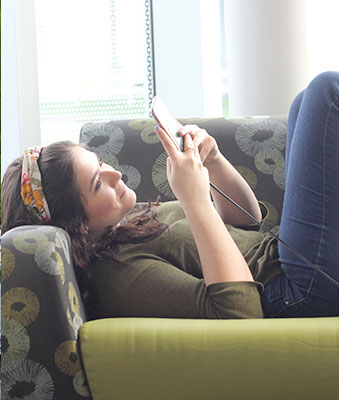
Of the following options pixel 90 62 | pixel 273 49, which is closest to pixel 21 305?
pixel 273 49

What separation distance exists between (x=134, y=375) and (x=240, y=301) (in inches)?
9.3

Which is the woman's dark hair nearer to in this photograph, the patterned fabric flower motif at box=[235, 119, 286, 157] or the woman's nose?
the woman's nose

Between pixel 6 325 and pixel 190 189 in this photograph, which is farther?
pixel 190 189

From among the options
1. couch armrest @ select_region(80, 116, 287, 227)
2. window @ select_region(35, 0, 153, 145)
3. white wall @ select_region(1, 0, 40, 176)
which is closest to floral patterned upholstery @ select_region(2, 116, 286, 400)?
couch armrest @ select_region(80, 116, 287, 227)

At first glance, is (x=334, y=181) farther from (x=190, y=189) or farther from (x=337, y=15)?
(x=337, y=15)

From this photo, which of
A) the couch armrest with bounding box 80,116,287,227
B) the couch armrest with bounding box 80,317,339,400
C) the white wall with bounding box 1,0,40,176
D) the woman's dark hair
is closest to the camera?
the couch armrest with bounding box 80,317,339,400

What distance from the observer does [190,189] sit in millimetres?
1170

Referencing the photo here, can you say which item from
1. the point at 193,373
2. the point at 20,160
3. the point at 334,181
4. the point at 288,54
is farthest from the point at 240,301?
the point at 288,54

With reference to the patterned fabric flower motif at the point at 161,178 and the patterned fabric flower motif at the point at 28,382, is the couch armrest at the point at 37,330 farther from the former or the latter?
the patterned fabric flower motif at the point at 161,178

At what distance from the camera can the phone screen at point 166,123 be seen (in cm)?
116

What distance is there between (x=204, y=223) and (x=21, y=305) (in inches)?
14.3

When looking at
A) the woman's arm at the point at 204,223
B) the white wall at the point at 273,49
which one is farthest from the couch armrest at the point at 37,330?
the white wall at the point at 273,49

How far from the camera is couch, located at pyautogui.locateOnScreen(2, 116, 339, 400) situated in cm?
100

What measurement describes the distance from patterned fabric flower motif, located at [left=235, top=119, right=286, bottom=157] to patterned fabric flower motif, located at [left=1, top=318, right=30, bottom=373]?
0.92 metres
